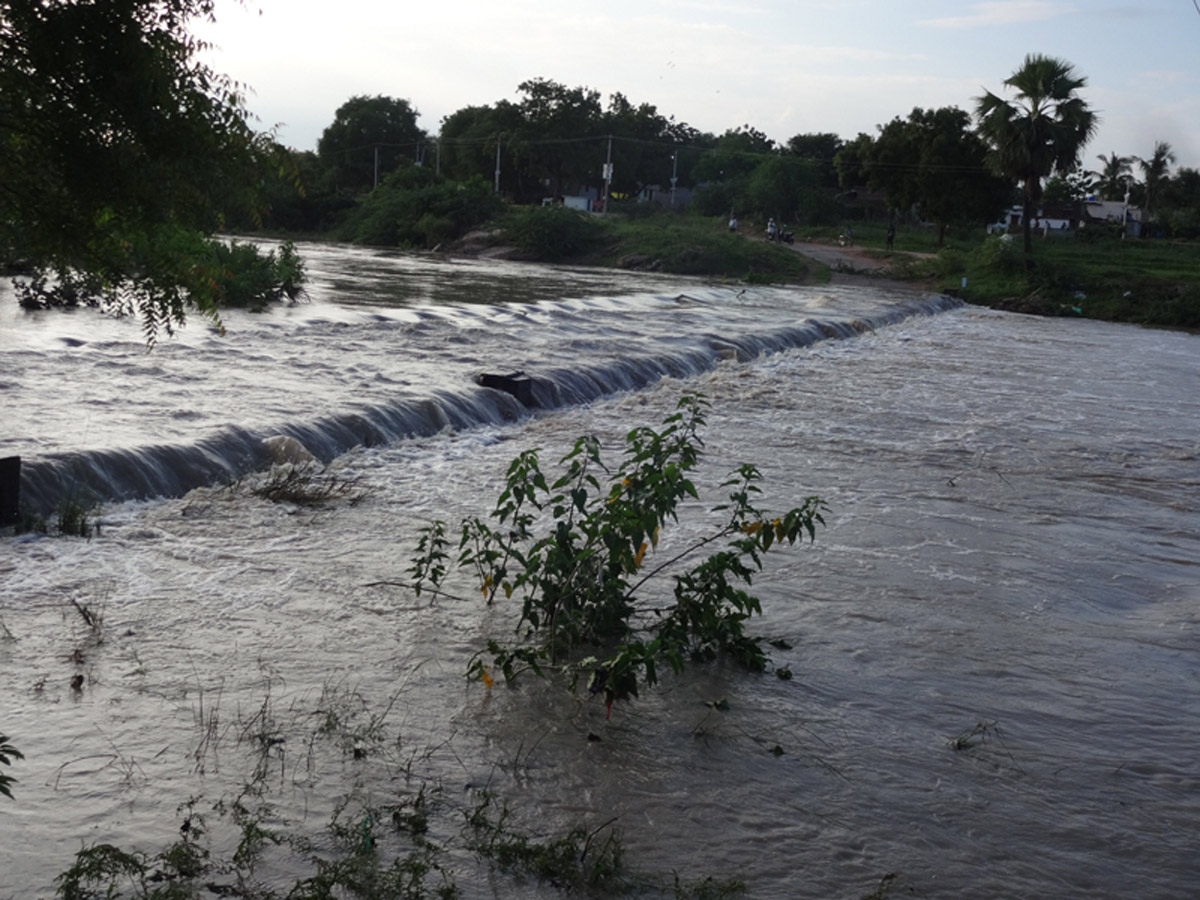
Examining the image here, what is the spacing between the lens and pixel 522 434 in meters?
13.5

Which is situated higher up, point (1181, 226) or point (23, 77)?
point (1181, 226)

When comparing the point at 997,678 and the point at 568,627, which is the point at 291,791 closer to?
the point at 568,627

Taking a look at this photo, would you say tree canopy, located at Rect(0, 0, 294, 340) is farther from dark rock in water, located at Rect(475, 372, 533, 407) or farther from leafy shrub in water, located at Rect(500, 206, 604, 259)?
leafy shrub in water, located at Rect(500, 206, 604, 259)

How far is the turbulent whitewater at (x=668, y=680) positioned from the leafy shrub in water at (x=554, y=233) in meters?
38.6

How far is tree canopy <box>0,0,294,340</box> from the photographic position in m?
3.38

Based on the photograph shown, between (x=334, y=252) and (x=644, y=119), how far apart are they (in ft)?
159

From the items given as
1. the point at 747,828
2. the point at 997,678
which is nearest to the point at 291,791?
the point at 747,828

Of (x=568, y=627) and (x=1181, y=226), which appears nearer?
(x=568, y=627)

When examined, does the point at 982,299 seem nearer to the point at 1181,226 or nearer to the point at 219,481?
the point at 219,481

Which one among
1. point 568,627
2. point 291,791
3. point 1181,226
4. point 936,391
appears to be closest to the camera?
point 291,791

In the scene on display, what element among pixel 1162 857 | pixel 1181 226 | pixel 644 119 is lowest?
pixel 1162 857

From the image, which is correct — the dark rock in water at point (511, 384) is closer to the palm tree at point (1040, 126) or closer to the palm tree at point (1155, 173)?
the palm tree at point (1040, 126)

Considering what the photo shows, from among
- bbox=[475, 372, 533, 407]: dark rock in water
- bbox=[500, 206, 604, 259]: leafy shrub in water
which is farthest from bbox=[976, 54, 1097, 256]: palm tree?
bbox=[475, 372, 533, 407]: dark rock in water

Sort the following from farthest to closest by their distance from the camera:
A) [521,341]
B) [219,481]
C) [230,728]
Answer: [521,341] < [219,481] < [230,728]
